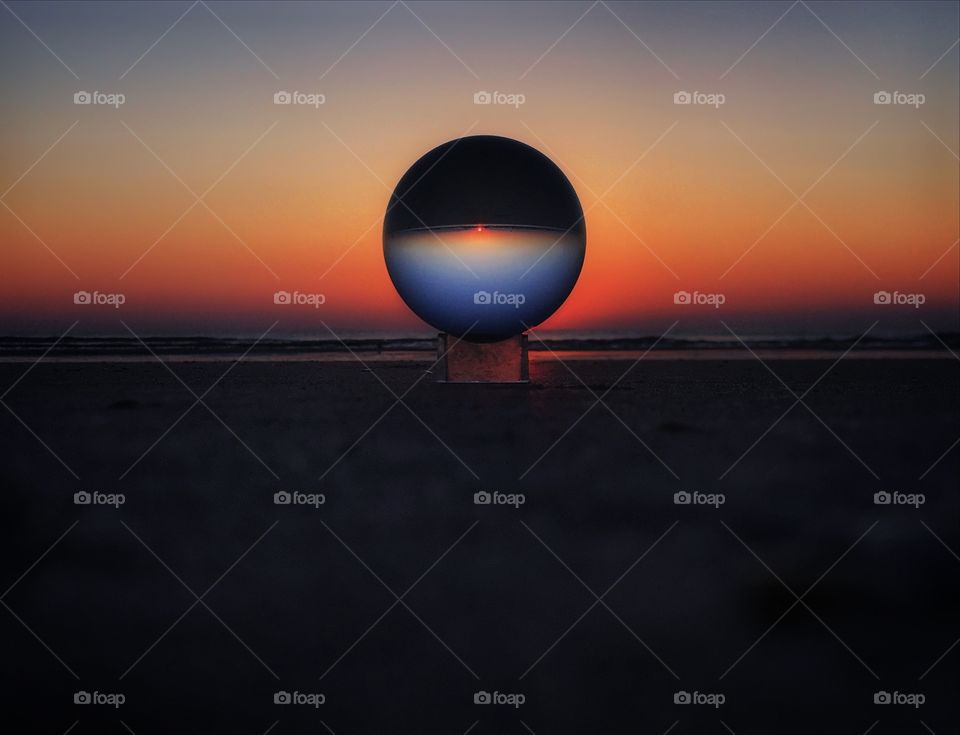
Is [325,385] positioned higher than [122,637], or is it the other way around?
[325,385]

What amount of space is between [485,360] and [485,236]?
1.66 metres

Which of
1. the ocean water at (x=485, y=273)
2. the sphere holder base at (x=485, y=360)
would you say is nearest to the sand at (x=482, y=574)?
the ocean water at (x=485, y=273)

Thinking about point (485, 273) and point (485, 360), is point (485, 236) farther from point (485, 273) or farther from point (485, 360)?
point (485, 360)

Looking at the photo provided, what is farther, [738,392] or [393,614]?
[738,392]

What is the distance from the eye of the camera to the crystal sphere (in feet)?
26.2

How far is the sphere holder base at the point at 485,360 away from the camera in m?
9.11

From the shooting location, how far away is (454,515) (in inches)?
171

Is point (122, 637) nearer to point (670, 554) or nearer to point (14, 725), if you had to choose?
point (14, 725)

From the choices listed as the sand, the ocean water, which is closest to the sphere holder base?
the ocean water

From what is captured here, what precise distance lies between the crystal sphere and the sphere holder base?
440 mm

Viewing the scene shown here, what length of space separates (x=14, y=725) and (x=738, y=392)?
7809mm

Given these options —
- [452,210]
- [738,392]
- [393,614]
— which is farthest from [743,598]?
[738,392]

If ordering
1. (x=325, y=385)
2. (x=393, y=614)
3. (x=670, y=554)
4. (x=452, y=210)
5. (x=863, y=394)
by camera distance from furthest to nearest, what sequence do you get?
(x=325, y=385)
(x=863, y=394)
(x=452, y=210)
(x=670, y=554)
(x=393, y=614)

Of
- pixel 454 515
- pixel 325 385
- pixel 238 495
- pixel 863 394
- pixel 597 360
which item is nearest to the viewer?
pixel 454 515
